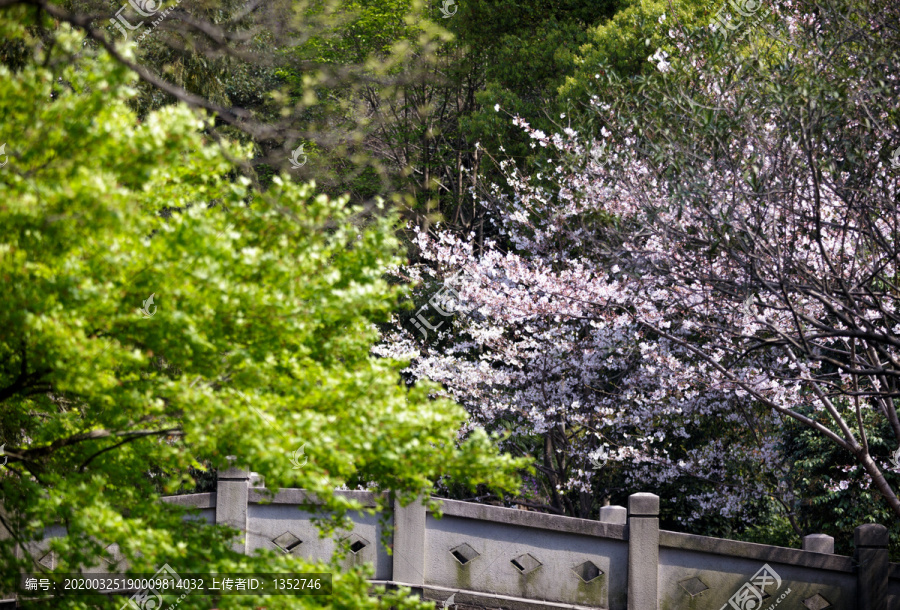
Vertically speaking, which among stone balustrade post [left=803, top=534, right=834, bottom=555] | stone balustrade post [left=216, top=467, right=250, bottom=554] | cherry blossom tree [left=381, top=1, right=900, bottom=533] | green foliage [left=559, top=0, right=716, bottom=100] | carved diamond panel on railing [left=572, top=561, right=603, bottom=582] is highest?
green foliage [left=559, top=0, right=716, bottom=100]

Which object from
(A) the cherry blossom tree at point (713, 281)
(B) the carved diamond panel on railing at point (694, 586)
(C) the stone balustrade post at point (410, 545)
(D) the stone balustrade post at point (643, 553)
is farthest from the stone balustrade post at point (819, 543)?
(C) the stone balustrade post at point (410, 545)

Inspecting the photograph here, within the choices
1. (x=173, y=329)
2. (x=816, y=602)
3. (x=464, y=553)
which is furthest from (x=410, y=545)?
(x=173, y=329)

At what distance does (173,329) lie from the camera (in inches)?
163

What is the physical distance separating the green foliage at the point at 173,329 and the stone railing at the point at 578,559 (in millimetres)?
4200

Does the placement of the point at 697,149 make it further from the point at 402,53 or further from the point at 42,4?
the point at 402,53

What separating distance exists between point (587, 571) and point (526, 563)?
2.38ft

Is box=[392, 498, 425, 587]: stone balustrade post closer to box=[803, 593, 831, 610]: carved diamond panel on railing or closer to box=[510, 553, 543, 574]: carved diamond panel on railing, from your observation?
box=[510, 553, 543, 574]: carved diamond panel on railing

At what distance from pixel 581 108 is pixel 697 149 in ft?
23.6

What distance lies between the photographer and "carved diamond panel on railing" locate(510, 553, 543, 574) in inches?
365

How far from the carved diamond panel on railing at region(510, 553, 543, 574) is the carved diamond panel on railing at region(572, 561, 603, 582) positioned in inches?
17.8

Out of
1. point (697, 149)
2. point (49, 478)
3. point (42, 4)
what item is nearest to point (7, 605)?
point (49, 478)

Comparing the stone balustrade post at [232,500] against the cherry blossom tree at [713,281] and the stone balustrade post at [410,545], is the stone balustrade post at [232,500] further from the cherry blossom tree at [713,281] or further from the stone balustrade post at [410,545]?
the cherry blossom tree at [713,281]

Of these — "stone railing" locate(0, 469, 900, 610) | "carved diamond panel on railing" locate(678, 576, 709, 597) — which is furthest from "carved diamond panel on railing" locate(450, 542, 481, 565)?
"carved diamond panel on railing" locate(678, 576, 709, 597)

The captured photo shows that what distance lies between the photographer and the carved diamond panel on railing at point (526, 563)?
9.28 meters
